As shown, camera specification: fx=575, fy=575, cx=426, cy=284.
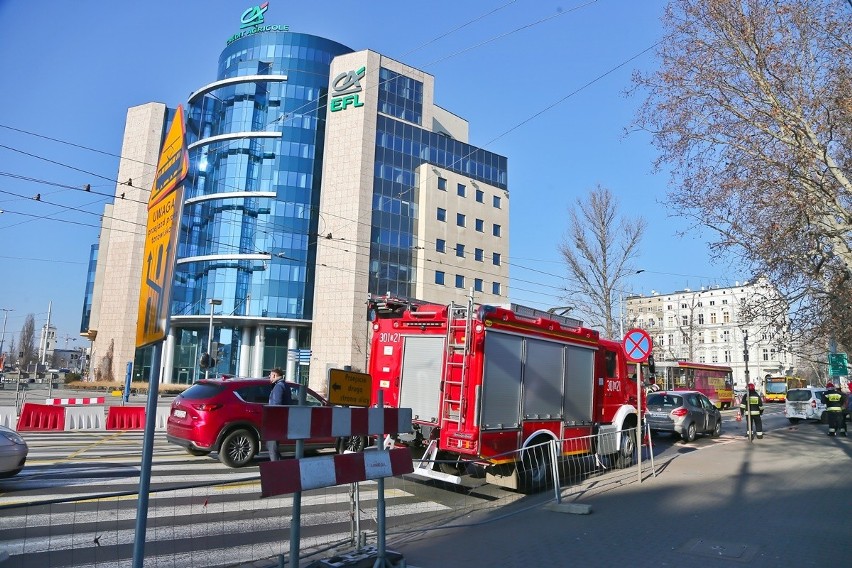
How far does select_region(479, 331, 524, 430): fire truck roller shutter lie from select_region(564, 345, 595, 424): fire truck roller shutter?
1690 mm

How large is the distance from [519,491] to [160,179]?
26.3 feet

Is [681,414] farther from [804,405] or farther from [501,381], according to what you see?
[804,405]

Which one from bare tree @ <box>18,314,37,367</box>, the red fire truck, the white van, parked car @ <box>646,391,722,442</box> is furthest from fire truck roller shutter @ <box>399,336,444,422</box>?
bare tree @ <box>18,314,37,367</box>

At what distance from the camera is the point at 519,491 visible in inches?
395

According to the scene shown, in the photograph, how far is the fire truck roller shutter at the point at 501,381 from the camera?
9.12 metres

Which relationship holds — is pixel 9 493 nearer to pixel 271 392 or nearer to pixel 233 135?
pixel 271 392

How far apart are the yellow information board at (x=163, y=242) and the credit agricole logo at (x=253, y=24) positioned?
59.8 m

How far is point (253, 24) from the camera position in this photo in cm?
5909

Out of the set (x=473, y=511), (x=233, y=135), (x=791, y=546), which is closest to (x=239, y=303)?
(x=233, y=135)

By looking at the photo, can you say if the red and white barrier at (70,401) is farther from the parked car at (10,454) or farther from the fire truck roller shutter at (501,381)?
the fire truck roller shutter at (501,381)

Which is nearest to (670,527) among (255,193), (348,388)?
(348,388)

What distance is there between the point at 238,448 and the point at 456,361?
4826 millimetres

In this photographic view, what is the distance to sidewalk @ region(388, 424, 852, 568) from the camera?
5.84 m

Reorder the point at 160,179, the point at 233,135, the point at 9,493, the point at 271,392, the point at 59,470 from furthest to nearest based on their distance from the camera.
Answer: the point at 233,135
the point at 271,392
the point at 59,470
the point at 9,493
the point at 160,179
